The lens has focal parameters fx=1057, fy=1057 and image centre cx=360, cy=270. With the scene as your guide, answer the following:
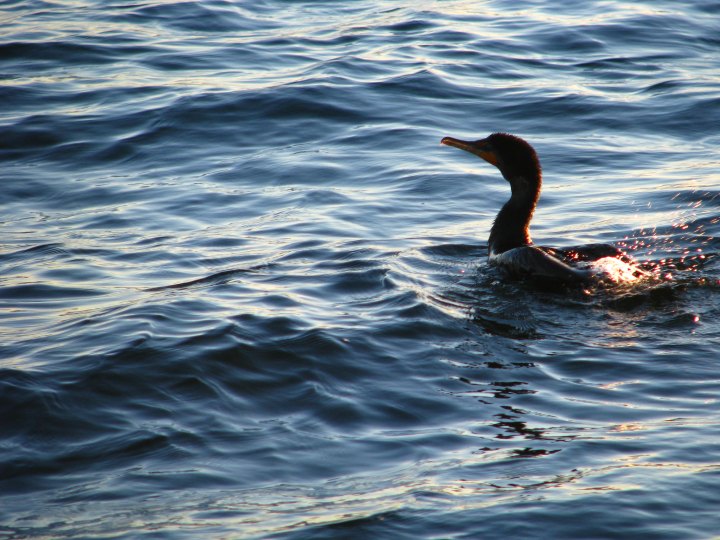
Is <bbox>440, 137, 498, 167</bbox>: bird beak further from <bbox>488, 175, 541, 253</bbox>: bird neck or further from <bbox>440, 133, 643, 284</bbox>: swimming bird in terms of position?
<bbox>488, 175, 541, 253</bbox>: bird neck

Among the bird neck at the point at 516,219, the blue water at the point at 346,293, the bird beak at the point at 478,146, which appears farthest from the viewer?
the bird beak at the point at 478,146

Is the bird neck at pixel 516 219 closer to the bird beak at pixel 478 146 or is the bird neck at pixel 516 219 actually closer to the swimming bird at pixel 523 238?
the swimming bird at pixel 523 238

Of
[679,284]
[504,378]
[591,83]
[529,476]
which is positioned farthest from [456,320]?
[591,83]

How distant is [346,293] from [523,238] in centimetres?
184

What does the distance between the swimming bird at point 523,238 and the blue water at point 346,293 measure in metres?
0.18

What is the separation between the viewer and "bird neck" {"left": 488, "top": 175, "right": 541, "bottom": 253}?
9016mm

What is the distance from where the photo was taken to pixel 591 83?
1486cm

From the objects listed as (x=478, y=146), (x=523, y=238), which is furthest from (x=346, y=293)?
(x=478, y=146)

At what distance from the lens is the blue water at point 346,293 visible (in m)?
5.04

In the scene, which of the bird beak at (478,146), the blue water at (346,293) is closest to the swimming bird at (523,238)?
the bird beak at (478,146)

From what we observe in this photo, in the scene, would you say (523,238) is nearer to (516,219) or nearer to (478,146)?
(516,219)

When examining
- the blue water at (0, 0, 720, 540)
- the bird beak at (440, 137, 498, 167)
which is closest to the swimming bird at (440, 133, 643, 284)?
the bird beak at (440, 137, 498, 167)

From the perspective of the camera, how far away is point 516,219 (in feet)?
30.1

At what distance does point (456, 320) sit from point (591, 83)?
828cm
